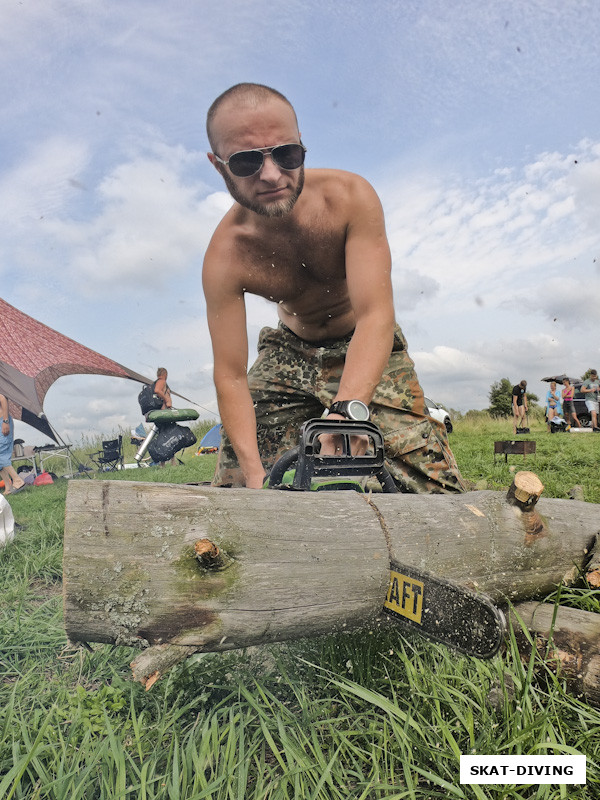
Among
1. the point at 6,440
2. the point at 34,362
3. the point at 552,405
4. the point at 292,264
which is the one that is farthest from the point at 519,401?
the point at 292,264

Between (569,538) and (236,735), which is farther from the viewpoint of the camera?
(569,538)

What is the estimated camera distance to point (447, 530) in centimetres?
192

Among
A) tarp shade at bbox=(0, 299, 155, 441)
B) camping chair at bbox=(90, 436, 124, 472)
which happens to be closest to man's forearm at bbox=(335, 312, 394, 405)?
camping chair at bbox=(90, 436, 124, 472)

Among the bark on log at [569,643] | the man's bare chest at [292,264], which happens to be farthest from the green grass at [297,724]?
the man's bare chest at [292,264]

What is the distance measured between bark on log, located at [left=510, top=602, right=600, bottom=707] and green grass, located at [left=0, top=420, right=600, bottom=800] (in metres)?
0.06

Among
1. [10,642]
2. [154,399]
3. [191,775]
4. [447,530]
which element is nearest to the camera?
[191,775]

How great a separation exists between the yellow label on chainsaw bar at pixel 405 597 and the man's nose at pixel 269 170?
6.58 ft

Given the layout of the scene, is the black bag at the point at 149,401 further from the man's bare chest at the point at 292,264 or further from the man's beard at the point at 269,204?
the man's beard at the point at 269,204

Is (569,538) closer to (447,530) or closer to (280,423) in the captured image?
(447,530)

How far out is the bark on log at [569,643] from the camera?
1732 millimetres

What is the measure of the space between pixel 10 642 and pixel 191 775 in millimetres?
1550

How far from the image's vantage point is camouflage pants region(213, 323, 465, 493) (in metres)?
3.09

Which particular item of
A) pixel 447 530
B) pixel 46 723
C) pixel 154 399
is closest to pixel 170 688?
pixel 46 723

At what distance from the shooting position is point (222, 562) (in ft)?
4.78
